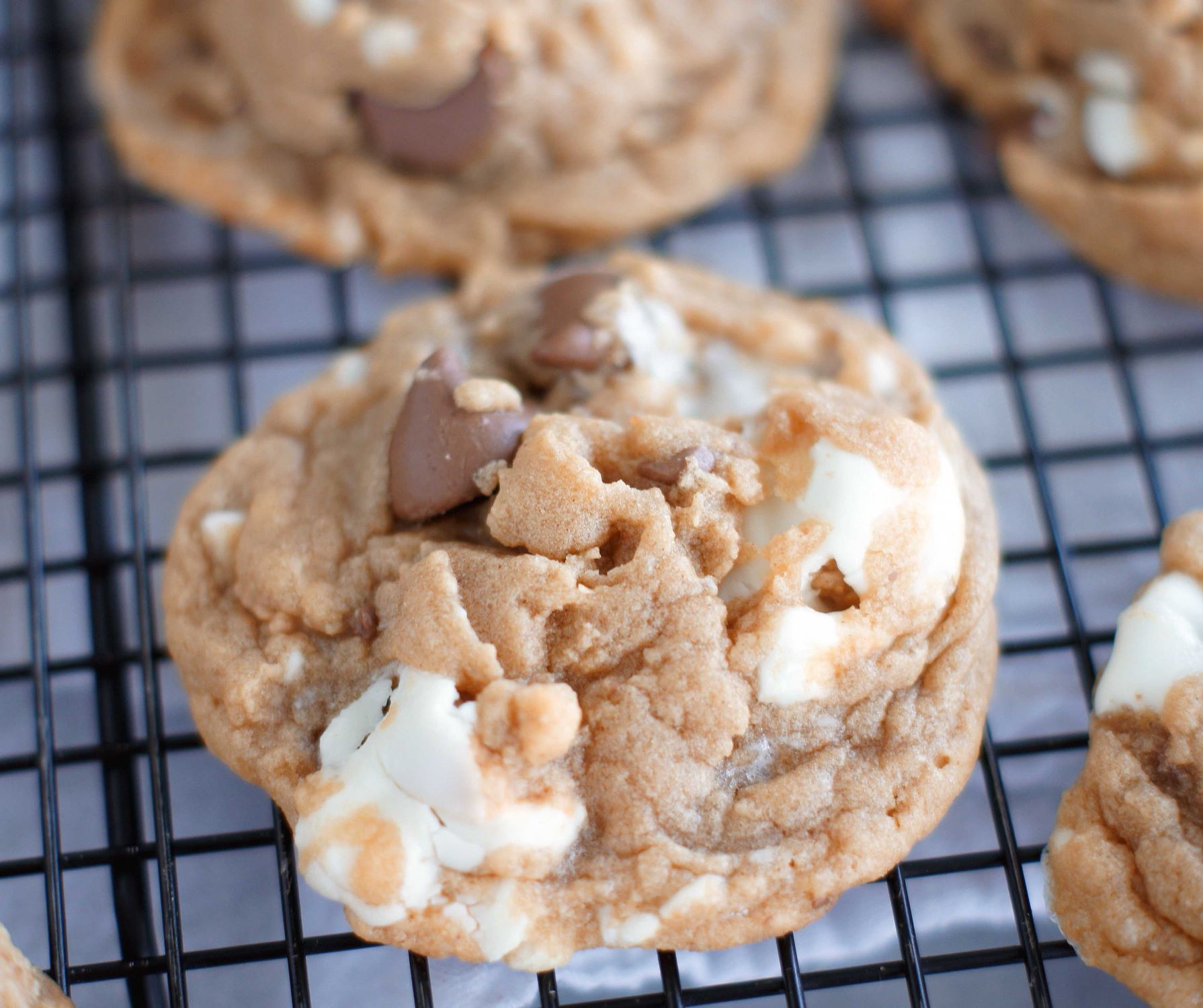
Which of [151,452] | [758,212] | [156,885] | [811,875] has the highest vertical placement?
[758,212]

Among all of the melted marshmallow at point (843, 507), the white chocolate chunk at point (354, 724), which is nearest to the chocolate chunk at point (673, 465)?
the melted marshmallow at point (843, 507)

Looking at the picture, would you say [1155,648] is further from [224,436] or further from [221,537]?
[224,436]

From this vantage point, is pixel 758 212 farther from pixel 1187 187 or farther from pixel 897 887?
pixel 897 887

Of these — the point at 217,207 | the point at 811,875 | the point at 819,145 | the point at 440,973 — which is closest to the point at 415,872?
the point at 440,973

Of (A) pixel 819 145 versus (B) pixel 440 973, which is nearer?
(B) pixel 440 973

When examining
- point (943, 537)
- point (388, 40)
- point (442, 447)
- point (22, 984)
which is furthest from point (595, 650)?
point (388, 40)

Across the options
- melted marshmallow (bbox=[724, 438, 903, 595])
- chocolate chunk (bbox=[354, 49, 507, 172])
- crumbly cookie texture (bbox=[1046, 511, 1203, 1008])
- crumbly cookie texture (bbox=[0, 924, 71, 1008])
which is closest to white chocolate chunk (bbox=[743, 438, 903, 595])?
melted marshmallow (bbox=[724, 438, 903, 595])
